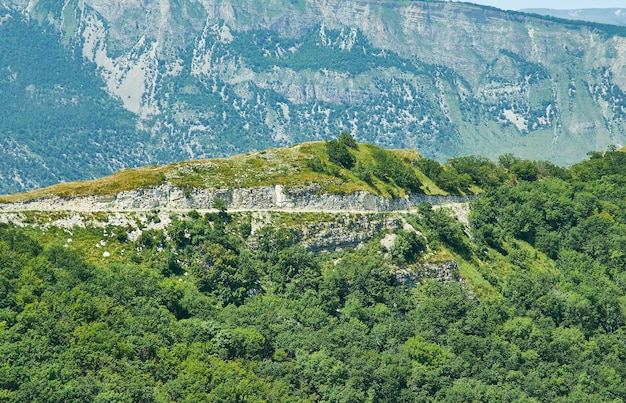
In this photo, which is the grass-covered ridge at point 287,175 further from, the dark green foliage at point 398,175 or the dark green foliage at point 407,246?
the dark green foliage at point 407,246

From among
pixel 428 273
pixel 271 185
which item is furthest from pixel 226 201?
pixel 428 273

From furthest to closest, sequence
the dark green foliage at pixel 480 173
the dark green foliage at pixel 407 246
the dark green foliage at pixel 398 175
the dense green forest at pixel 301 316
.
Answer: the dark green foliage at pixel 480 173 → the dark green foliage at pixel 398 175 → the dark green foliage at pixel 407 246 → the dense green forest at pixel 301 316

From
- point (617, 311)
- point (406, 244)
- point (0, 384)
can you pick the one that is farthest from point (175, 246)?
point (617, 311)

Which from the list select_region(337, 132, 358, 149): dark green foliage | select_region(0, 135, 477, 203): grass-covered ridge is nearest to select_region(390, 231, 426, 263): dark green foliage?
select_region(0, 135, 477, 203): grass-covered ridge

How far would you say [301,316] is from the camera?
12975 centimetres

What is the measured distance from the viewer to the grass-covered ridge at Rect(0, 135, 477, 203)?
144m

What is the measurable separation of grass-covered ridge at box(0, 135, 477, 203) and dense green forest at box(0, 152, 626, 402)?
26.0ft

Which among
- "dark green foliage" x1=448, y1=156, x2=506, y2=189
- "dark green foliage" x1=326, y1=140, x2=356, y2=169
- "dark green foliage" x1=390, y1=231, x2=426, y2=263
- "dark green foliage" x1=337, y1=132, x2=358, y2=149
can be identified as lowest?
"dark green foliage" x1=390, y1=231, x2=426, y2=263

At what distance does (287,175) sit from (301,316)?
1255 inches

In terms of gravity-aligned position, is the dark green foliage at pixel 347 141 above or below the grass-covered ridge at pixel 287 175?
above

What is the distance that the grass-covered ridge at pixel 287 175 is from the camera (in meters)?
144

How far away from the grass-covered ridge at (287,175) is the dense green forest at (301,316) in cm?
792

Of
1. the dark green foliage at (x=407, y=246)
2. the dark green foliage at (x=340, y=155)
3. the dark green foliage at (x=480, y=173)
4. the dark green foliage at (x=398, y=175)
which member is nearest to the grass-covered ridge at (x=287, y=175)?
the dark green foliage at (x=398, y=175)

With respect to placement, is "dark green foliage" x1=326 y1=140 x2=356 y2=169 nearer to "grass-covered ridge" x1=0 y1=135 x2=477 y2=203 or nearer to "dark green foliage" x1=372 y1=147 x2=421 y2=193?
"grass-covered ridge" x1=0 y1=135 x2=477 y2=203
